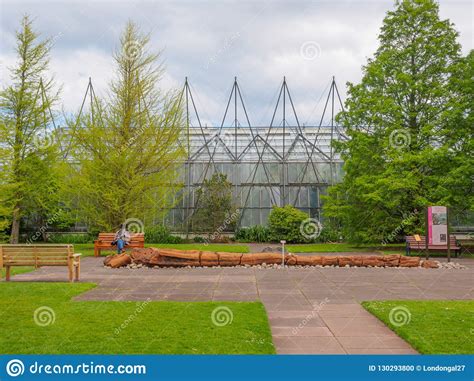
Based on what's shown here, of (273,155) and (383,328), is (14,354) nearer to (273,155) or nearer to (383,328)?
(383,328)

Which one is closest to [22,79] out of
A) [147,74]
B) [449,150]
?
[147,74]

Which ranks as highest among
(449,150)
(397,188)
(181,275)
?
(449,150)

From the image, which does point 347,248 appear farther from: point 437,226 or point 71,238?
point 71,238

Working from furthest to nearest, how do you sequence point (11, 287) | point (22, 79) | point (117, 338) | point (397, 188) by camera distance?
point (22, 79), point (397, 188), point (11, 287), point (117, 338)

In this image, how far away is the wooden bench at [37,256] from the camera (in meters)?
10.8

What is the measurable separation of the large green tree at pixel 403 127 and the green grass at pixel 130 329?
1503cm

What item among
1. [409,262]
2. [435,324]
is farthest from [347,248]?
[435,324]

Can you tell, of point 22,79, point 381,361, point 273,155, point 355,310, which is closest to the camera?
point 381,361

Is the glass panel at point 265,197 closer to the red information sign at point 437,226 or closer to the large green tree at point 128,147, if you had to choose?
the large green tree at point 128,147

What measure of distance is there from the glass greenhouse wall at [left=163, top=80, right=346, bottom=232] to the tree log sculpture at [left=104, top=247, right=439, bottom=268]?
17.5 meters

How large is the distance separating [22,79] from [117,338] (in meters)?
24.0

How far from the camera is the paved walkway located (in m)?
5.79

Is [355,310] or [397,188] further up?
[397,188]

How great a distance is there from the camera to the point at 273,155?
34406mm
